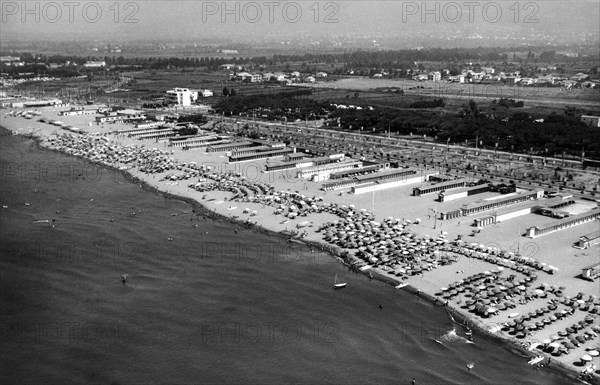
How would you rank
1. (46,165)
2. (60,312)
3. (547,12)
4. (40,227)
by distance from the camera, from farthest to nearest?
(547,12), (46,165), (40,227), (60,312)

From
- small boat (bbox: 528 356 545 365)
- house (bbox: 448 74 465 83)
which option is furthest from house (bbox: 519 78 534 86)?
small boat (bbox: 528 356 545 365)

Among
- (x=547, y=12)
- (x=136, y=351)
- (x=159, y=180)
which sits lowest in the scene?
(x=136, y=351)

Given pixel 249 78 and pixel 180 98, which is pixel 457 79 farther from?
pixel 180 98

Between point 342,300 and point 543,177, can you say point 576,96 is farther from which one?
point 342,300

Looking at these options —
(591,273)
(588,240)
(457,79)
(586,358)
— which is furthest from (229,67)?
(586,358)

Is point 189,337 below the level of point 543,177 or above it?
below

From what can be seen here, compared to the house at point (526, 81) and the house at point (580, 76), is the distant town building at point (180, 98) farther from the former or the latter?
the house at point (580, 76)

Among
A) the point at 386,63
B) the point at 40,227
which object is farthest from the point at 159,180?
the point at 386,63

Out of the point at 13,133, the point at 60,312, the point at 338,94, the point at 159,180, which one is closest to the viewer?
the point at 60,312

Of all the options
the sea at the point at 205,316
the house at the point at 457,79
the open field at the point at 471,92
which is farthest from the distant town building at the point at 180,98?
the sea at the point at 205,316
